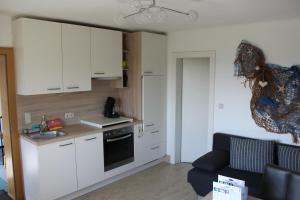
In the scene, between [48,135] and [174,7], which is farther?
[48,135]

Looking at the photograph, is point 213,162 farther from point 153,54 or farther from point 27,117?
point 27,117

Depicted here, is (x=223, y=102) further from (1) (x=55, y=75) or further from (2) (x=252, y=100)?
(1) (x=55, y=75)

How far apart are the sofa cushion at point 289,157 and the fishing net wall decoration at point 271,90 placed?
0.26m

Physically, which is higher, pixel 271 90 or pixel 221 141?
pixel 271 90

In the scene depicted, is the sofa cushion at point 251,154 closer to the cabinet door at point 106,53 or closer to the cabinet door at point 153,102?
the cabinet door at point 153,102

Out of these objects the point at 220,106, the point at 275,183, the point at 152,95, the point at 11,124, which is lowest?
the point at 275,183

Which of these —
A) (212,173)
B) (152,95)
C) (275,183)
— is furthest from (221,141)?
(275,183)

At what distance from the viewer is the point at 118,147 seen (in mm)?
3795

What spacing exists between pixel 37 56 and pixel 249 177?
9.42 feet

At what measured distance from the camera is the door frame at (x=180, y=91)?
3930 mm

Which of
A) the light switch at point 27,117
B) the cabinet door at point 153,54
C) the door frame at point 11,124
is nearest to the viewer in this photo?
the door frame at point 11,124

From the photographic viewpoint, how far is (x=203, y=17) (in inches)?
122

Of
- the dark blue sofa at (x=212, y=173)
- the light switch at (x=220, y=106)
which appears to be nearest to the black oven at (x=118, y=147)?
the dark blue sofa at (x=212, y=173)

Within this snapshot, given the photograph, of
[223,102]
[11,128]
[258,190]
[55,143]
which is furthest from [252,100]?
[11,128]
